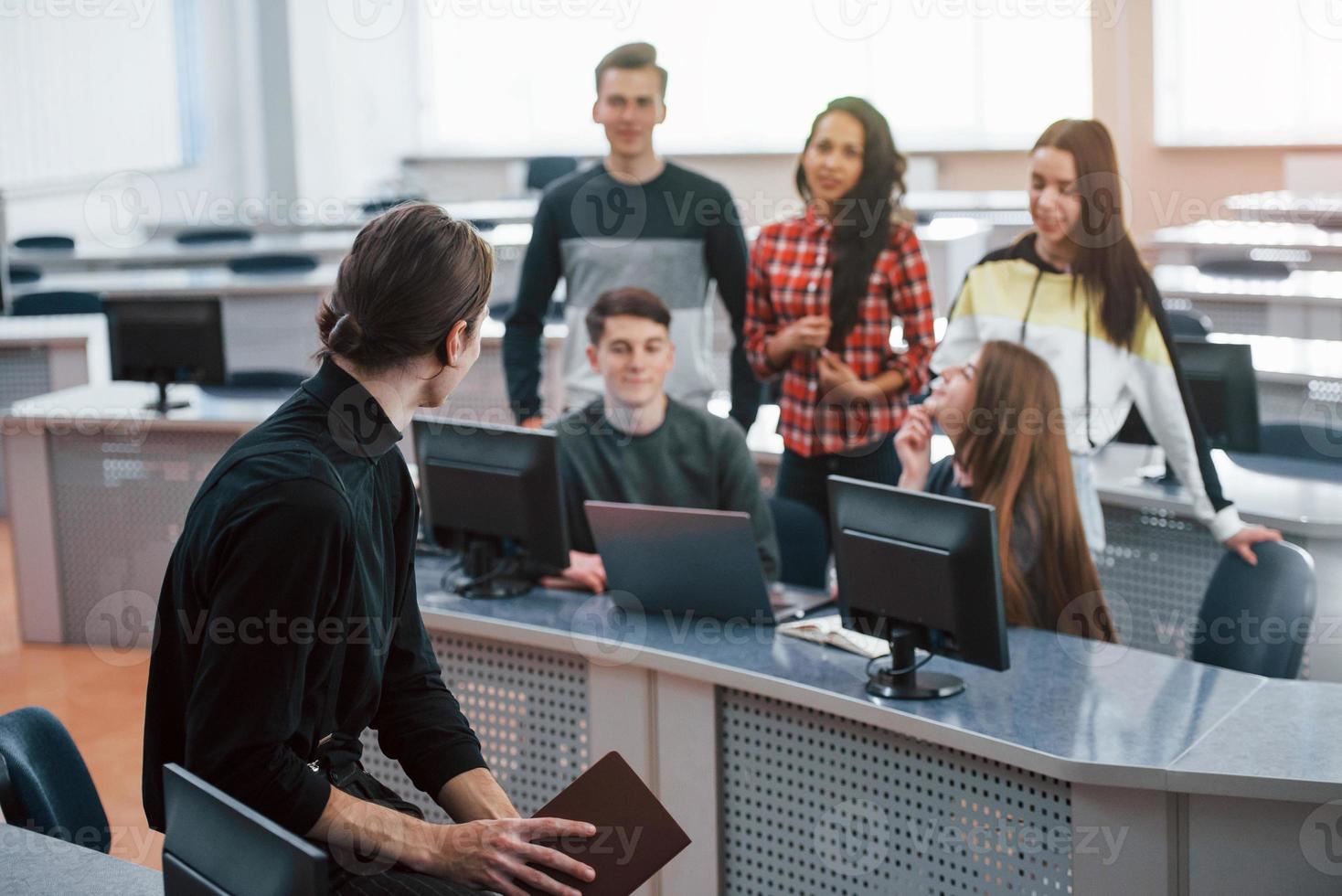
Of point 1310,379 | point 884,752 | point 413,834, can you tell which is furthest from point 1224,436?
point 413,834

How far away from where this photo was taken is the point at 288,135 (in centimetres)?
1102

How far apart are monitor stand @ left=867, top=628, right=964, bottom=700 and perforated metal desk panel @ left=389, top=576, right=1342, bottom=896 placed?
3 centimetres

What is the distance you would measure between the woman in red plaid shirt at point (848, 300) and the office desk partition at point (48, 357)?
384cm

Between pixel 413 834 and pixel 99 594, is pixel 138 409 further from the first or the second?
pixel 413 834

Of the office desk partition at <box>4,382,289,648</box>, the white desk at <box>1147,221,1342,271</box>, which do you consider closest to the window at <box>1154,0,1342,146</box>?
the white desk at <box>1147,221,1342,271</box>

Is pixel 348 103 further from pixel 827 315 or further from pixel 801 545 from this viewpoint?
pixel 801 545

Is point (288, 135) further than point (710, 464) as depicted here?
Yes

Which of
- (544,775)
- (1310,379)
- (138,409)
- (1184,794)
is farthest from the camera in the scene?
(138,409)

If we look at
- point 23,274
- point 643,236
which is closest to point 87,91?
point 23,274

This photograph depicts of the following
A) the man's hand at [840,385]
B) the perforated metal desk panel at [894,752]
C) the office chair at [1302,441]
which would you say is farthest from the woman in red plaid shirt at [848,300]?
the office chair at [1302,441]

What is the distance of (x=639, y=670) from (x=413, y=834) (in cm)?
127

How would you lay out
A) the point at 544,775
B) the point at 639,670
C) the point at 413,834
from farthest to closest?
the point at 544,775 < the point at 639,670 < the point at 413,834

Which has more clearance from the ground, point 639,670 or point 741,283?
point 741,283

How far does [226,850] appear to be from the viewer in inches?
54.2
